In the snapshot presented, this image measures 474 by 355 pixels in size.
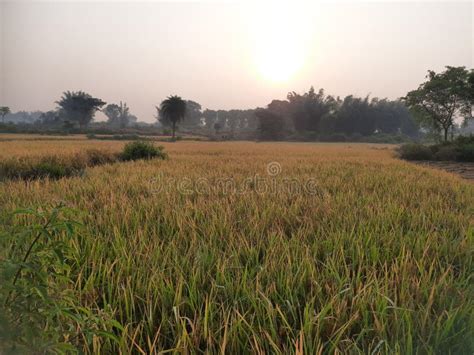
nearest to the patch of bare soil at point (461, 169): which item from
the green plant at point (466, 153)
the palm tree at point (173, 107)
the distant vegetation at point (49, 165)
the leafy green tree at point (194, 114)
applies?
the green plant at point (466, 153)

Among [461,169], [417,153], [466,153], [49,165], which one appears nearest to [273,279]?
[49,165]

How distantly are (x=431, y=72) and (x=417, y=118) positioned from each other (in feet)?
12.7

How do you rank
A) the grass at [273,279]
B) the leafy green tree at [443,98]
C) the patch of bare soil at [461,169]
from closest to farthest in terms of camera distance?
the grass at [273,279] < the patch of bare soil at [461,169] < the leafy green tree at [443,98]

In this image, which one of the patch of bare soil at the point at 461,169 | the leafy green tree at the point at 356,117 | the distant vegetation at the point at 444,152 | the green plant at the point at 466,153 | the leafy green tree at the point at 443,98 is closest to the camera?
the patch of bare soil at the point at 461,169

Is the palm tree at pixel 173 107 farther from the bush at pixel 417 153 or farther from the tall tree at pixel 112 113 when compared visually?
the tall tree at pixel 112 113

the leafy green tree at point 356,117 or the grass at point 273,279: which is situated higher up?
the leafy green tree at point 356,117

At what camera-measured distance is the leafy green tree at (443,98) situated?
20.1 metres

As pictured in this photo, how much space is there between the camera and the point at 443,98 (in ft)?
70.4

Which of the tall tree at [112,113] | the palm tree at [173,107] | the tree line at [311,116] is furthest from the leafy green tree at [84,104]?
the tall tree at [112,113]

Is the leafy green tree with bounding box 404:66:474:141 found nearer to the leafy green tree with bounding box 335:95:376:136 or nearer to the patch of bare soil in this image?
the patch of bare soil

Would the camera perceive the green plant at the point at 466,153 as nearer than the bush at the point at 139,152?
No

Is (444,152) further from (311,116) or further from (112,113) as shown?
(112,113)

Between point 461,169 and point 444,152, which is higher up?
point 444,152

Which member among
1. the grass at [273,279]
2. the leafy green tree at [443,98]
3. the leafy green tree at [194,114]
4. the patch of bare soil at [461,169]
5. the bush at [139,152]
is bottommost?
the patch of bare soil at [461,169]
